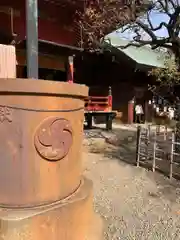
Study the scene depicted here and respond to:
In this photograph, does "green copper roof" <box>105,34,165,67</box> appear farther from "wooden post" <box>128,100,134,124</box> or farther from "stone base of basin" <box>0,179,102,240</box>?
"stone base of basin" <box>0,179,102,240</box>

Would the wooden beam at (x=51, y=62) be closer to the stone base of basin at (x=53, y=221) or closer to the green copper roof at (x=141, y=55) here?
the green copper roof at (x=141, y=55)

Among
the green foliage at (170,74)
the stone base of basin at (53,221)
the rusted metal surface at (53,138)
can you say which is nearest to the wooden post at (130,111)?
the green foliage at (170,74)

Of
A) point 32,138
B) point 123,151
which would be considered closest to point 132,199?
point 32,138

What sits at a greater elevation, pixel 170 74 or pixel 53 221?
pixel 170 74

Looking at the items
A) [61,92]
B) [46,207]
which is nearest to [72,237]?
[46,207]

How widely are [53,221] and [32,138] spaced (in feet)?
2.52

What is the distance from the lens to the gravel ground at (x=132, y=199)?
3.52 m

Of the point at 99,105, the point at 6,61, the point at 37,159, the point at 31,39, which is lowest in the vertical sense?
the point at 37,159

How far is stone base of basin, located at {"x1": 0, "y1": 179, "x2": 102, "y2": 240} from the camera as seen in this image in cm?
239

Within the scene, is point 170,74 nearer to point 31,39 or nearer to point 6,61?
point 31,39

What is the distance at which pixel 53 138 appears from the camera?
8.46ft

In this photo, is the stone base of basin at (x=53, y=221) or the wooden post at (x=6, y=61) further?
the wooden post at (x=6, y=61)

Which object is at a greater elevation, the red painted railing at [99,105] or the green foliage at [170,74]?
the green foliage at [170,74]

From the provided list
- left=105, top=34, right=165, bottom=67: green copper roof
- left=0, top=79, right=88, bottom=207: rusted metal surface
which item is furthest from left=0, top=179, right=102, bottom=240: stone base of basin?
left=105, top=34, right=165, bottom=67: green copper roof
